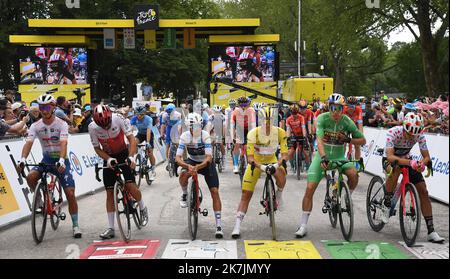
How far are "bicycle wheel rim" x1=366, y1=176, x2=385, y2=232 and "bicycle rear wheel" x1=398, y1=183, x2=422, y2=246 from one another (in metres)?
0.69

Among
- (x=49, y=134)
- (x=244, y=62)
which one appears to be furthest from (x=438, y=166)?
(x=244, y=62)

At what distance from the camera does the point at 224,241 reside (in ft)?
26.9

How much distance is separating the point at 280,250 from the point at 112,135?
9.87 feet

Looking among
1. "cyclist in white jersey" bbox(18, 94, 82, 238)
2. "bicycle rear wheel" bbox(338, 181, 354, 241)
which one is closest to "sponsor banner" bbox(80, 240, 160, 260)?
"cyclist in white jersey" bbox(18, 94, 82, 238)

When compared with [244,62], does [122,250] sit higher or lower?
lower

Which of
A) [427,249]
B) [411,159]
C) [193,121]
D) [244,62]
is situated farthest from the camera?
[244,62]

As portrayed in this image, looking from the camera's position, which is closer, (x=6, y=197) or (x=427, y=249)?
(x=427, y=249)

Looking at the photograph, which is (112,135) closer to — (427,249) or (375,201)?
(375,201)

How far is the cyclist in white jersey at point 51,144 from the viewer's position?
335 inches

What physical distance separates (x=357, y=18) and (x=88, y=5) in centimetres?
2402

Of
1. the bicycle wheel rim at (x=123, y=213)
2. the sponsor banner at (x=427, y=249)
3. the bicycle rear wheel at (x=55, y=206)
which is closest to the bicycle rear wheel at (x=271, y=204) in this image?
the sponsor banner at (x=427, y=249)

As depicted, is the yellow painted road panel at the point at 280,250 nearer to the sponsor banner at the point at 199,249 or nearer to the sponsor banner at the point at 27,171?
the sponsor banner at the point at 199,249

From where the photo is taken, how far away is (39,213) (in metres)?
8.46
